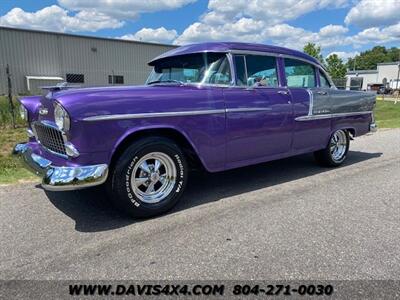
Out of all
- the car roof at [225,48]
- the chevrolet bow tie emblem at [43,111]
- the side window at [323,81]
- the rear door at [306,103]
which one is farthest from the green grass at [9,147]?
the side window at [323,81]

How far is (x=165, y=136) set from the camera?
13.6 ft

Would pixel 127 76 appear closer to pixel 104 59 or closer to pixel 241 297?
pixel 104 59

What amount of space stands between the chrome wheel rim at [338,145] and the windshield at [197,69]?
8.84 feet

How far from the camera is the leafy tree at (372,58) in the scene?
134m

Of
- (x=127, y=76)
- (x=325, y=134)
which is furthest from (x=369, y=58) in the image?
(x=325, y=134)

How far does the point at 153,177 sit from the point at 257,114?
1.59 meters

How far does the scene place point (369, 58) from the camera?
136m

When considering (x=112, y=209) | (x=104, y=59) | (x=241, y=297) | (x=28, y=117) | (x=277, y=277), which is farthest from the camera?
(x=104, y=59)

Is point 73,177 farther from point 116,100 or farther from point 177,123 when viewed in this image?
point 177,123

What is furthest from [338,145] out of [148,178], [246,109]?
[148,178]

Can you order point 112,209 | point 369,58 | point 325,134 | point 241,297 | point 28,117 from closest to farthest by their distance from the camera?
point 241,297 < point 112,209 < point 28,117 < point 325,134 < point 369,58

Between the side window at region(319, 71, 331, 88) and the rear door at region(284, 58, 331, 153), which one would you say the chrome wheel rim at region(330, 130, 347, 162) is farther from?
the side window at region(319, 71, 331, 88)

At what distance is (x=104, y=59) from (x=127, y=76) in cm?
221

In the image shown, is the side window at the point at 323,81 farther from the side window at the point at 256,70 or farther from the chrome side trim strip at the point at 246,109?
the chrome side trim strip at the point at 246,109
